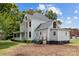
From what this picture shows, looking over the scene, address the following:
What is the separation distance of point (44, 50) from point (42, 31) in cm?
38

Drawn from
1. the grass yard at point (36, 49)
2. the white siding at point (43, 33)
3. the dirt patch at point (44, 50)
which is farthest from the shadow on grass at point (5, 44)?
the white siding at point (43, 33)

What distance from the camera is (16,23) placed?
6277mm

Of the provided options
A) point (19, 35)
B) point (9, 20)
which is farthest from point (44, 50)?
point (9, 20)

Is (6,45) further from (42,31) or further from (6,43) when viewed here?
(42,31)

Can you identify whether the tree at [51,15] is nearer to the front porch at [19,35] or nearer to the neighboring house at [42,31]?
the neighboring house at [42,31]

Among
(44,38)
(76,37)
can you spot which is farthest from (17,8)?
(76,37)

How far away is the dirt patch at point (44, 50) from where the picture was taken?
19.7 ft

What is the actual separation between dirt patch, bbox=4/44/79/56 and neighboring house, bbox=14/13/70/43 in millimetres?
133

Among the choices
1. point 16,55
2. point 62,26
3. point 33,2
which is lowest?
point 16,55

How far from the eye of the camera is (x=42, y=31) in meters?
6.30

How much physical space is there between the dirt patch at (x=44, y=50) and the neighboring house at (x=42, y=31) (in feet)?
0.44

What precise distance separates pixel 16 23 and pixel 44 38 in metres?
0.55

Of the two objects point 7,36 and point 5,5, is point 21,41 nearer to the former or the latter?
point 7,36

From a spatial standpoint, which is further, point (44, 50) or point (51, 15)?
point (51, 15)
